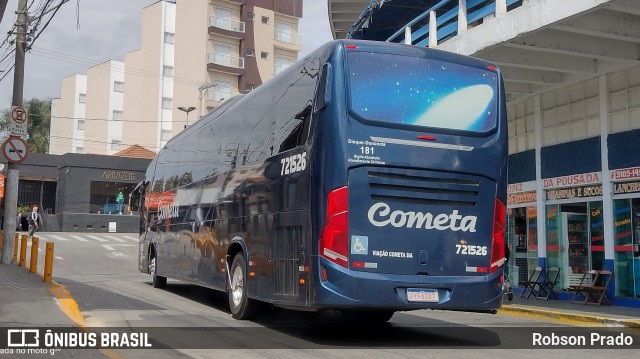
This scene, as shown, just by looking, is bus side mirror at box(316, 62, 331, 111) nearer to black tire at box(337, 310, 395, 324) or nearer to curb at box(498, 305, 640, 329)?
black tire at box(337, 310, 395, 324)

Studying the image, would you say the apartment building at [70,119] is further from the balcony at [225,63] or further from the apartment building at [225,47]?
the balcony at [225,63]

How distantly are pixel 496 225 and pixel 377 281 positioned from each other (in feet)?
6.38

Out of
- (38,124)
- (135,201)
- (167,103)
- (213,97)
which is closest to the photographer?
(135,201)

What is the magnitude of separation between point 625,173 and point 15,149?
15.1 metres

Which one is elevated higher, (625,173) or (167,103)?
(167,103)

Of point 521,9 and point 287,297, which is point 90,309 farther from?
point 521,9

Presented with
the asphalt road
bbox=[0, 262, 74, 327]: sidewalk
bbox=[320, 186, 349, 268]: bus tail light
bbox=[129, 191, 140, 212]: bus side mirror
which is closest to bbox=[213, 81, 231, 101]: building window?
bbox=[129, 191, 140, 212]: bus side mirror

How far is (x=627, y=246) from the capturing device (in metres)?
15.5

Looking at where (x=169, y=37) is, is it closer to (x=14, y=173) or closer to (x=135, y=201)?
(x=135, y=201)

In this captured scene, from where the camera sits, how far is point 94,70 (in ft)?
248

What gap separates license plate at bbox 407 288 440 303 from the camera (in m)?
8.55

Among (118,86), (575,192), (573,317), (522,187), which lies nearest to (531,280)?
(522,187)

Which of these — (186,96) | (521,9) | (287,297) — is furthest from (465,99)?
(186,96)

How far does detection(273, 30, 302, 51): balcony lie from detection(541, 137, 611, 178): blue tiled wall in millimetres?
47639
